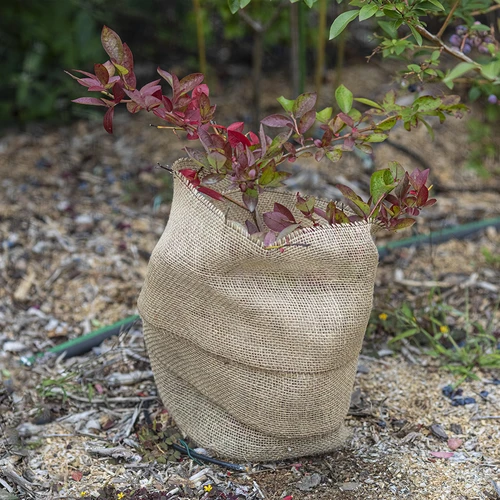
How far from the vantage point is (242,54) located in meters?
4.47

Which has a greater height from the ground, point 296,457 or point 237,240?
point 237,240

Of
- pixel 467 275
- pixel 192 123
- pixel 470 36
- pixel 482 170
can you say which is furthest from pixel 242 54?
pixel 192 123

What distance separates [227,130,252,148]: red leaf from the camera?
1.51 metres

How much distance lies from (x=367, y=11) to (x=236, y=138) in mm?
356

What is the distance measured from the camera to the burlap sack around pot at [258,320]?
1.51m

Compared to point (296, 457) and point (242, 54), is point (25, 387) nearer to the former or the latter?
point (296, 457)

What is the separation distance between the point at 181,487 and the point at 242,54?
3300mm

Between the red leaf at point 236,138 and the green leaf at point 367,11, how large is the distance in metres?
0.32

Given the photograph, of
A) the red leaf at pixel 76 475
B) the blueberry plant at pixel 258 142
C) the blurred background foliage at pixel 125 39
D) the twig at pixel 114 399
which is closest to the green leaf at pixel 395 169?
the blueberry plant at pixel 258 142

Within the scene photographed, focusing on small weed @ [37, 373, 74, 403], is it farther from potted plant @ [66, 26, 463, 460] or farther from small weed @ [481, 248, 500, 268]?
small weed @ [481, 248, 500, 268]

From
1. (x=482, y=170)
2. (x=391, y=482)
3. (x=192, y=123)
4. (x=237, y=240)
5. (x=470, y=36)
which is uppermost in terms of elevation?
(x=470, y=36)

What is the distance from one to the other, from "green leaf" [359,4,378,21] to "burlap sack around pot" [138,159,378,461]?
41 cm

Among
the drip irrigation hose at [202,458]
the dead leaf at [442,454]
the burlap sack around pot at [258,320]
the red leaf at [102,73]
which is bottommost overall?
the dead leaf at [442,454]

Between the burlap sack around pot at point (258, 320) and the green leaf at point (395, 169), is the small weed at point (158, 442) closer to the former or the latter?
the burlap sack around pot at point (258, 320)
